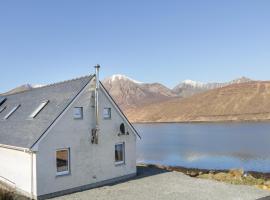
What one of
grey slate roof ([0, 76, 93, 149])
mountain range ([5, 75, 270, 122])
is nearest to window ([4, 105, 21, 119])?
grey slate roof ([0, 76, 93, 149])

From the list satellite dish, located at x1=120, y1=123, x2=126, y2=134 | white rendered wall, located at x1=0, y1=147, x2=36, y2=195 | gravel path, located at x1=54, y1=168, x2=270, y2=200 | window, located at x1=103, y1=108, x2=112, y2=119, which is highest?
window, located at x1=103, y1=108, x2=112, y2=119

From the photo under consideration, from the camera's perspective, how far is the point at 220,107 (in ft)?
510

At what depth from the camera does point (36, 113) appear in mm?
21531

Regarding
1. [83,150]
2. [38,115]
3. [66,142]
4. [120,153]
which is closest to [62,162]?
[66,142]

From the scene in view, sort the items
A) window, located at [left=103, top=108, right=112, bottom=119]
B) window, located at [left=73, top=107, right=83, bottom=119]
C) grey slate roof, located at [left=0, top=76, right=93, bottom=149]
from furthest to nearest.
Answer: window, located at [left=103, top=108, right=112, bottom=119] → window, located at [left=73, top=107, right=83, bottom=119] → grey slate roof, located at [left=0, top=76, right=93, bottom=149]

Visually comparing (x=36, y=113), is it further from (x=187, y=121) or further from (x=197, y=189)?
(x=187, y=121)

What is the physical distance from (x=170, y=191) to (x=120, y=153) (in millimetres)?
5012

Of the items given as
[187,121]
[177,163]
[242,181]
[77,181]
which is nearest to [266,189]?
[242,181]

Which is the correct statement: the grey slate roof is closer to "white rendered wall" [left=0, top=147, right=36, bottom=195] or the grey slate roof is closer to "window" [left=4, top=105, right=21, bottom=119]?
"window" [left=4, top=105, right=21, bottom=119]

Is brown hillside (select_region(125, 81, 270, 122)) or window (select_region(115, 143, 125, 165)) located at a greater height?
brown hillside (select_region(125, 81, 270, 122))

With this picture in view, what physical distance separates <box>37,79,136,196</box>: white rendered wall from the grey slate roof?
1.72 feet

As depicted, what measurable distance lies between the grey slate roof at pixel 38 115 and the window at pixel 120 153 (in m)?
5.04

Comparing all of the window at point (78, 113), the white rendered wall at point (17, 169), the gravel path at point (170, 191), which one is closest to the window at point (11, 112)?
the white rendered wall at point (17, 169)

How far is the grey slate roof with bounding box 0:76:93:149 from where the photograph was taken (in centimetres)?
1972
